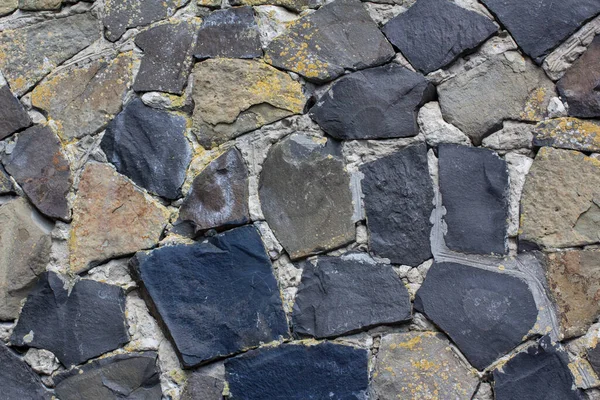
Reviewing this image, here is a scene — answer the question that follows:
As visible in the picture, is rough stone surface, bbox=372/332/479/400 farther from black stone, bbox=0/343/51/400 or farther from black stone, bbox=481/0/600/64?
black stone, bbox=0/343/51/400

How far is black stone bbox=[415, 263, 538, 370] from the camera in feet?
4.87

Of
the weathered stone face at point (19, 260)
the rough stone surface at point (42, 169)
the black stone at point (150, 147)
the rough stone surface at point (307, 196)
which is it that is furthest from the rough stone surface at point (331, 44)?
the weathered stone face at point (19, 260)

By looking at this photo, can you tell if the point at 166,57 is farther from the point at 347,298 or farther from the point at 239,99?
the point at 347,298

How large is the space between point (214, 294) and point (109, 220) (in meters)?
0.30

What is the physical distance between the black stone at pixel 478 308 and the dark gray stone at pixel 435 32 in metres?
0.46

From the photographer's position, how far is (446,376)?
1.49m

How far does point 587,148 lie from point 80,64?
3.83ft

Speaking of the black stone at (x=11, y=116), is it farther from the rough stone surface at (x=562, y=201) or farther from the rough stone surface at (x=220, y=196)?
the rough stone surface at (x=562, y=201)

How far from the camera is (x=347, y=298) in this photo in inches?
61.1

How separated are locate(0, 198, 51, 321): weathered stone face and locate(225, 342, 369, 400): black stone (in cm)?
51

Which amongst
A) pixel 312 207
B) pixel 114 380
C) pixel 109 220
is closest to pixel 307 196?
pixel 312 207

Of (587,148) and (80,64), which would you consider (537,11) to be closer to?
(587,148)

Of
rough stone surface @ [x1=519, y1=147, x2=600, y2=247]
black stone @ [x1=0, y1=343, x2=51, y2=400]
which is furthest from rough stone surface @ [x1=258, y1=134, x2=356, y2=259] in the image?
black stone @ [x1=0, y1=343, x2=51, y2=400]

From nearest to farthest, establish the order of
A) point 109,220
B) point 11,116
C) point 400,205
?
point 400,205 → point 109,220 → point 11,116
